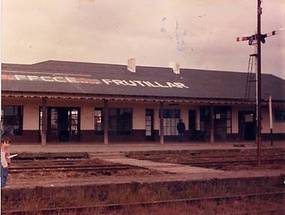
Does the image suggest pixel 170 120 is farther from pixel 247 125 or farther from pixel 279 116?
pixel 279 116

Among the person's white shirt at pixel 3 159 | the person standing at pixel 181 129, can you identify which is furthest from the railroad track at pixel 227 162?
the person's white shirt at pixel 3 159

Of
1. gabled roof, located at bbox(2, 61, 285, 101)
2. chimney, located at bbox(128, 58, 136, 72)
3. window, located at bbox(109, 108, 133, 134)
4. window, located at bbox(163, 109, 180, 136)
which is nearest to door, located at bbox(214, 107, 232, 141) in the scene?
gabled roof, located at bbox(2, 61, 285, 101)

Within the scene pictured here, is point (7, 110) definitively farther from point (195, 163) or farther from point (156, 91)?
point (195, 163)

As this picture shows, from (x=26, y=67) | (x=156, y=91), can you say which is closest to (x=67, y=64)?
(x=26, y=67)

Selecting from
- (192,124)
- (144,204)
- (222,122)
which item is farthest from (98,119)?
(144,204)

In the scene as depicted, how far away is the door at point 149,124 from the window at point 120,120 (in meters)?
1.03

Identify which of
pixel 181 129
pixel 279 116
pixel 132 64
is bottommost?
pixel 181 129

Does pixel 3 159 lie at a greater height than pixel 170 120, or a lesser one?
lesser

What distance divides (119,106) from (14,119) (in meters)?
5.59

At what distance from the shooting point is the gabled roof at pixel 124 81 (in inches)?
976

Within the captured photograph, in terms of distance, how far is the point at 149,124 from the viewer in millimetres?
27500

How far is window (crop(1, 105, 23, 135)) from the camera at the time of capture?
941 inches

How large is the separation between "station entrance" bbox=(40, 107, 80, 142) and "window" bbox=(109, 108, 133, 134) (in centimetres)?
190

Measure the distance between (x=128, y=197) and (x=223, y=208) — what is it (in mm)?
1950
